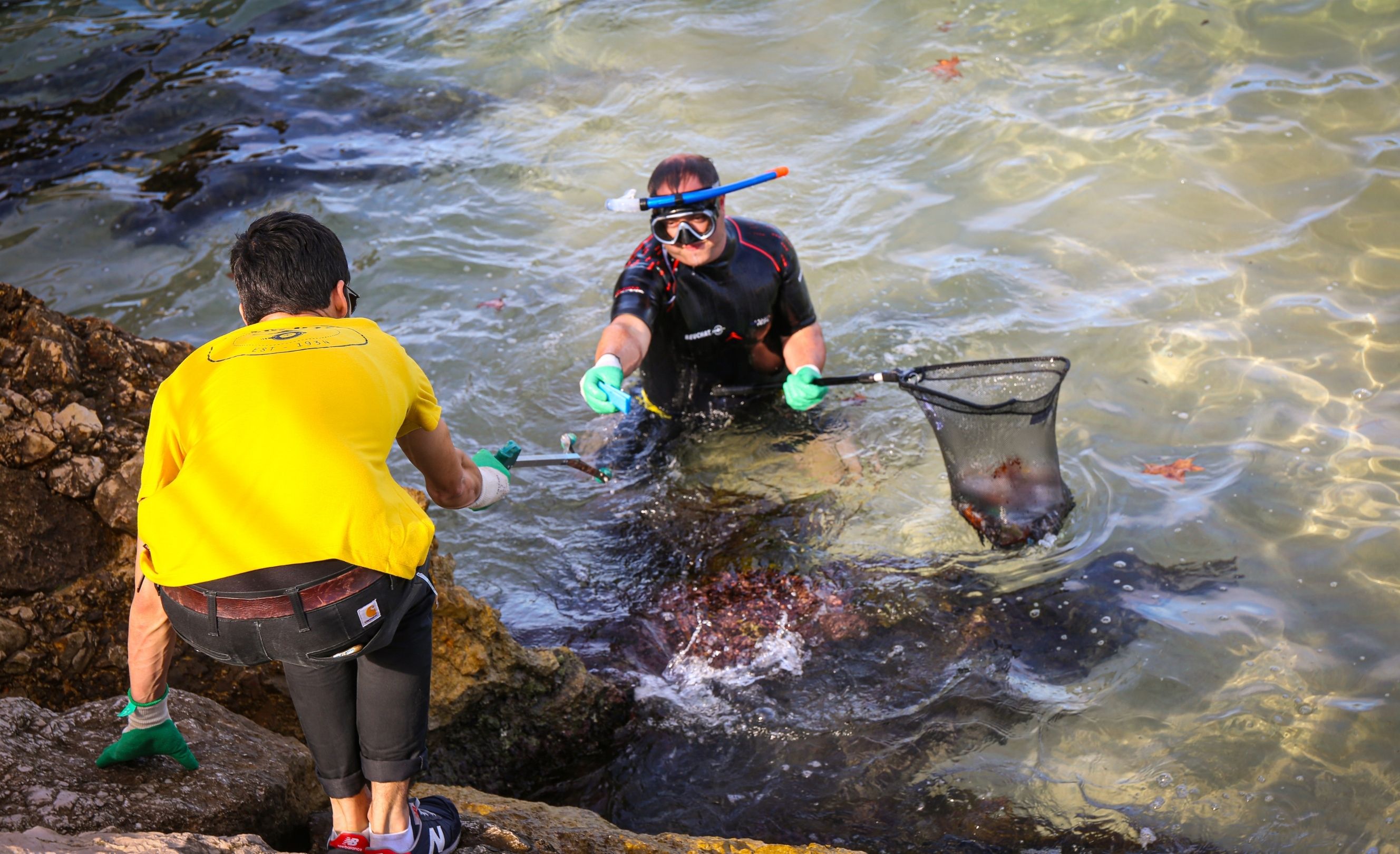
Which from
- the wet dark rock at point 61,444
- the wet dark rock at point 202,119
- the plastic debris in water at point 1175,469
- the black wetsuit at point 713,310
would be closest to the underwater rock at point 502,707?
the wet dark rock at point 61,444

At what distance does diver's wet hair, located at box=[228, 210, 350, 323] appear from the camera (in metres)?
2.27

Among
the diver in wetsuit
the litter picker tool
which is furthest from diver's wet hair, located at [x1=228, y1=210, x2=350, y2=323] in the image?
the diver in wetsuit

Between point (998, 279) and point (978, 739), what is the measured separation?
3.82 m

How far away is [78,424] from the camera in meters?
3.12

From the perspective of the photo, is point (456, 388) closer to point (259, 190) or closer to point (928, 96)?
point (259, 190)

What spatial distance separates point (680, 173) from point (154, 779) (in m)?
3.10

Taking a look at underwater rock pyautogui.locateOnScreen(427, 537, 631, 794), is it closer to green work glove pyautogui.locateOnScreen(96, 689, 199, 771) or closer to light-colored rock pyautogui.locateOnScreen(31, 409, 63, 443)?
green work glove pyautogui.locateOnScreen(96, 689, 199, 771)

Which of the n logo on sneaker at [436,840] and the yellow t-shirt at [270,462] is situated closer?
the yellow t-shirt at [270,462]

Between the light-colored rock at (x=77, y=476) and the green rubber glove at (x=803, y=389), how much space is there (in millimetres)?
2801

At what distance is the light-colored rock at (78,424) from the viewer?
3105 mm

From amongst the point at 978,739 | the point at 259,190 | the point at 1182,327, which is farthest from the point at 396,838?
the point at 259,190

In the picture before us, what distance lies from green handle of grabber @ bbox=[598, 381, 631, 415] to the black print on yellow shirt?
183cm

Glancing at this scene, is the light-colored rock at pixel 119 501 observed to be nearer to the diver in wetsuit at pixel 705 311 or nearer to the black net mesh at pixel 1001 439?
the diver in wetsuit at pixel 705 311

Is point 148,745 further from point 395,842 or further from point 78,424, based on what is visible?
point 78,424
